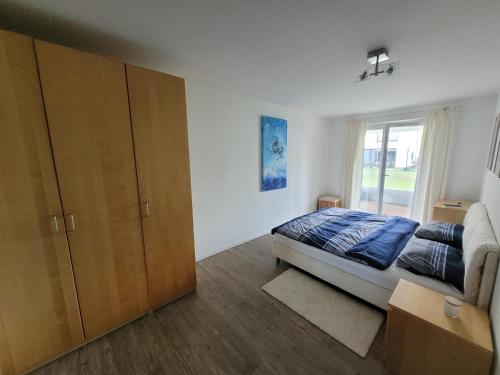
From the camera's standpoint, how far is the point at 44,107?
130 centimetres

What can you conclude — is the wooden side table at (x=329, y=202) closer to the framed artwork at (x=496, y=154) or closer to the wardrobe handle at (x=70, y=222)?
the framed artwork at (x=496, y=154)

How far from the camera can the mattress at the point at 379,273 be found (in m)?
1.62

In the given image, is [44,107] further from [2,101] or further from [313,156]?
[313,156]

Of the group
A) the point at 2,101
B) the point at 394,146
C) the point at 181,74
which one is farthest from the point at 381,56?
the point at 394,146

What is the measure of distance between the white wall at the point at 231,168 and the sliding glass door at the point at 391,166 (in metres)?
1.50

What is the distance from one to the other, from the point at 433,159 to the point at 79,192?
4.92m

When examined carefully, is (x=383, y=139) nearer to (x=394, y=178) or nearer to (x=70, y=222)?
(x=394, y=178)

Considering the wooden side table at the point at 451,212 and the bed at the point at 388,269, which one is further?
the wooden side table at the point at 451,212

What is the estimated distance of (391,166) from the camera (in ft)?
13.6

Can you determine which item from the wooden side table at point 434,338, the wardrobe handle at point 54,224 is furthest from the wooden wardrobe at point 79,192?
the wooden side table at point 434,338

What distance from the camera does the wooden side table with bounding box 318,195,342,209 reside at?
4648 millimetres

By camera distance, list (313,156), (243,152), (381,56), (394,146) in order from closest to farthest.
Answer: (381,56)
(243,152)
(394,146)
(313,156)

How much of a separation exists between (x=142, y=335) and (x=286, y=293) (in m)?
1.41

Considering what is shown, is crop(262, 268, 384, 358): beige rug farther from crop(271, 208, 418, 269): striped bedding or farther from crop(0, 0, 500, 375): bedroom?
crop(271, 208, 418, 269): striped bedding
